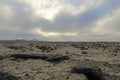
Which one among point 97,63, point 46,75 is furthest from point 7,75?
point 97,63

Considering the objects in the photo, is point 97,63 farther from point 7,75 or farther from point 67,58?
point 7,75

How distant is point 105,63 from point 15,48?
10.0 meters

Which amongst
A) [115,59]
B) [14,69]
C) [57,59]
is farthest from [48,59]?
[115,59]

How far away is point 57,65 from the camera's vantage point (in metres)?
25.8

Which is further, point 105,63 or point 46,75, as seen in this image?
point 105,63

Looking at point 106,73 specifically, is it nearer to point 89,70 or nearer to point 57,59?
point 89,70

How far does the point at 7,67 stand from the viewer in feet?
84.9

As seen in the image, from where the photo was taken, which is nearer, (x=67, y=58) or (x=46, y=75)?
(x=46, y=75)

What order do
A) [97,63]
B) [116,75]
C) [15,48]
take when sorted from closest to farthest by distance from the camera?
[116,75] < [97,63] < [15,48]

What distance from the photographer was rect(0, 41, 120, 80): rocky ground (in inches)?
921

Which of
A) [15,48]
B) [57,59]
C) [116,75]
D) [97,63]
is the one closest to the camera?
[116,75]

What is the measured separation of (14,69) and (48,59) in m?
3.20

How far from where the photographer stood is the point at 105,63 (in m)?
25.6

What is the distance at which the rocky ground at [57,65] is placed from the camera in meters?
23.4
